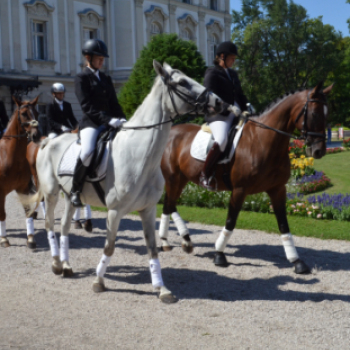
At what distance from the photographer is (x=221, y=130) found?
263 inches

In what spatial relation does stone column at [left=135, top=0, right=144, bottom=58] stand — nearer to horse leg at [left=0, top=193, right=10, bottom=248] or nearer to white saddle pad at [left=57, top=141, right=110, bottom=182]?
horse leg at [left=0, top=193, right=10, bottom=248]

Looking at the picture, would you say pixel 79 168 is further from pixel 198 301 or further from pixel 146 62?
pixel 146 62

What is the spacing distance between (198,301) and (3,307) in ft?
6.92

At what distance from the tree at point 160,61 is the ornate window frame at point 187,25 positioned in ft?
74.4

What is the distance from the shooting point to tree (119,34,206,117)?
46.6 feet

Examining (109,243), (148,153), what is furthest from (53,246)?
(148,153)

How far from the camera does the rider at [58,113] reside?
30.2ft

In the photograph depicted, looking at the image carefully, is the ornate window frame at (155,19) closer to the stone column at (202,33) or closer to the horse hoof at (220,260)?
the stone column at (202,33)

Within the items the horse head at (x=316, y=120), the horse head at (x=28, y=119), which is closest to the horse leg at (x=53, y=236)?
the horse head at (x=28, y=119)

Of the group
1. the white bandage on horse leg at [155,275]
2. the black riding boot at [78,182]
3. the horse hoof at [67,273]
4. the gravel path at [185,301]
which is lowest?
the gravel path at [185,301]

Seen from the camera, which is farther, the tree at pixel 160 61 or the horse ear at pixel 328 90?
the tree at pixel 160 61

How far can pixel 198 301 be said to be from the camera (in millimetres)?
5141

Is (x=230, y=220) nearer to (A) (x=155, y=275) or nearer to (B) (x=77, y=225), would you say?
(A) (x=155, y=275)

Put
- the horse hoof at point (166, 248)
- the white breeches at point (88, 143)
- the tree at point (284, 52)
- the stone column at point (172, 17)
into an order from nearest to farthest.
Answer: the white breeches at point (88, 143)
the horse hoof at point (166, 248)
the stone column at point (172, 17)
the tree at point (284, 52)
